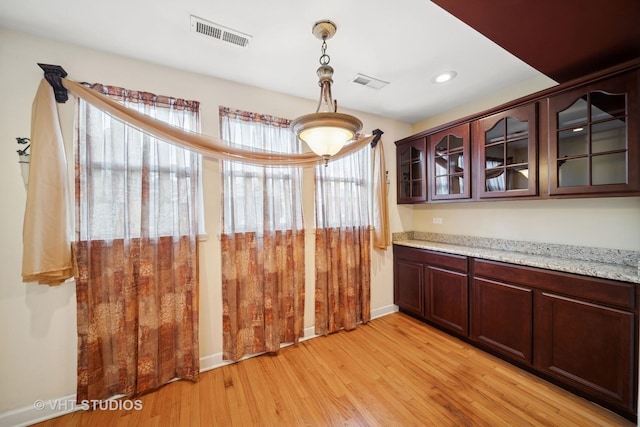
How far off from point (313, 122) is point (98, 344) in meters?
2.22

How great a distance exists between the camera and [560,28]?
4.63ft

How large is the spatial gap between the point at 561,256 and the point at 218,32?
133 inches

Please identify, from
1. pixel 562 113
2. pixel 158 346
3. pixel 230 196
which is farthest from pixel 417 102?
pixel 158 346

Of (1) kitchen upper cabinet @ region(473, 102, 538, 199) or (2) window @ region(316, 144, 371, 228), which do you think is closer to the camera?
(1) kitchen upper cabinet @ region(473, 102, 538, 199)

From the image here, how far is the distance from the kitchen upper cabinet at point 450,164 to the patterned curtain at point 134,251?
2.58 m

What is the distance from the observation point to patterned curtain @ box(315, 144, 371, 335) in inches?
103

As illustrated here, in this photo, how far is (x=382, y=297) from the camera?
124 inches

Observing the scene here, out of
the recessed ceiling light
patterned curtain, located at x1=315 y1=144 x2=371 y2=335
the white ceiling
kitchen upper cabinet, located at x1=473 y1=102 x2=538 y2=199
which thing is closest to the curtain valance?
the white ceiling

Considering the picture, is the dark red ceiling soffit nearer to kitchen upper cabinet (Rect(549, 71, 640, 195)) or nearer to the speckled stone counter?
kitchen upper cabinet (Rect(549, 71, 640, 195))

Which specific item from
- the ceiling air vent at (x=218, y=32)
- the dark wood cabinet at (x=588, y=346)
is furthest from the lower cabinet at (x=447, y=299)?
the ceiling air vent at (x=218, y=32)

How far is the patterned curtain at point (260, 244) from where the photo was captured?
7.06 ft

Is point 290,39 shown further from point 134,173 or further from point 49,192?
point 49,192

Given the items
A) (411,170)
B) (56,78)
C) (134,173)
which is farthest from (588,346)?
(56,78)

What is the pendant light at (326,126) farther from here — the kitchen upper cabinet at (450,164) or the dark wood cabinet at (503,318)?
the dark wood cabinet at (503,318)
